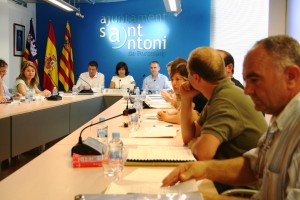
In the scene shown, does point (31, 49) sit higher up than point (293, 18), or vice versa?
point (293, 18)

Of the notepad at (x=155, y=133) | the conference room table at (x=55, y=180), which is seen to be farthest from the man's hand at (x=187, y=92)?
the conference room table at (x=55, y=180)

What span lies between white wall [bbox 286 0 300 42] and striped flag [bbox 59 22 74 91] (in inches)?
204

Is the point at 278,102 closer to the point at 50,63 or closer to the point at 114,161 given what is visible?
the point at 114,161

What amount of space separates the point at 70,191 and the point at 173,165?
0.53m

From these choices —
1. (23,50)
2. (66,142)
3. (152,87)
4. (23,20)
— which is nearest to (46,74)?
(23,50)

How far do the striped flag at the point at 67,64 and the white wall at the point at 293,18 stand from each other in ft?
17.0

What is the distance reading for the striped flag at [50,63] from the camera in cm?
824

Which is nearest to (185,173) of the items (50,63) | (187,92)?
(187,92)

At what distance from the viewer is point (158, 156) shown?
1655mm

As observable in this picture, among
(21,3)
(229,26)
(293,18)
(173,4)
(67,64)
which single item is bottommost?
(67,64)

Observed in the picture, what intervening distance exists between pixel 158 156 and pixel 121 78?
6081 mm

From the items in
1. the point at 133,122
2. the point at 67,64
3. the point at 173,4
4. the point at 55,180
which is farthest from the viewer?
the point at 67,64

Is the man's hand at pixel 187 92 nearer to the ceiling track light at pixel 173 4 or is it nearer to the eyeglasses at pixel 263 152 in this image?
the eyeglasses at pixel 263 152

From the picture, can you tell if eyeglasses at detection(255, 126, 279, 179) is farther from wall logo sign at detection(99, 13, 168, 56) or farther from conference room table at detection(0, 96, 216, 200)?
wall logo sign at detection(99, 13, 168, 56)
